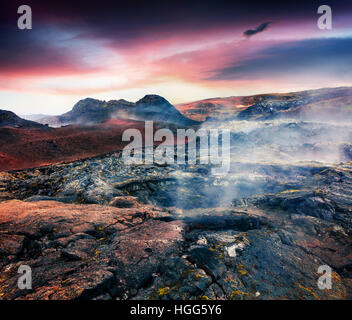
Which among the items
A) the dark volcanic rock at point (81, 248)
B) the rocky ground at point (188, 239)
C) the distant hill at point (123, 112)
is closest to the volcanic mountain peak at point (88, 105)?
the distant hill at point (123, 112)

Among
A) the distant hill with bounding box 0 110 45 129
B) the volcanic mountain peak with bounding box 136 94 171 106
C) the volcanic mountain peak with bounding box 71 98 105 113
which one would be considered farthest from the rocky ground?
the volcanic mountain peak with bounding box 136 94 171 106

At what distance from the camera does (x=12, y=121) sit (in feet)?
116

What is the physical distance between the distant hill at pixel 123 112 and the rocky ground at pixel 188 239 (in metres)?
38.8

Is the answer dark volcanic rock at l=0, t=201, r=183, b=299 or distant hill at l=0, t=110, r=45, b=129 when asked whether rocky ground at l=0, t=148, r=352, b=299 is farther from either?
distant hill at l=0, t=110, r=45, b=129

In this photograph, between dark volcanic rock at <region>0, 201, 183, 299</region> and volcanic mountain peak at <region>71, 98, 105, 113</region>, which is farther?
volcanic mountain peak at <region>71, 98, 105, 113</region>

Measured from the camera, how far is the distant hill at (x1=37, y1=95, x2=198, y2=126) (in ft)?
160

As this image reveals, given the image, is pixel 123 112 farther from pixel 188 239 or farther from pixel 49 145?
pixel 188 239

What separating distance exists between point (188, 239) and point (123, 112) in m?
48.7

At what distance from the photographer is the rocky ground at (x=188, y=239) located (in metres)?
4.46

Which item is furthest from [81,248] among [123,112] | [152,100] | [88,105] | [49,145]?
[88,105]

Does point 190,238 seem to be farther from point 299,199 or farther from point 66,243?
point 299,199

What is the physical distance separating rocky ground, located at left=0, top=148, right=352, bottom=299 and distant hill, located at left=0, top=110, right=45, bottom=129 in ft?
104
